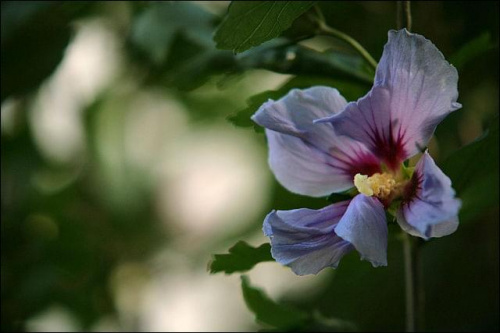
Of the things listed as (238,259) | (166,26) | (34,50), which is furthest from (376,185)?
(34,50)

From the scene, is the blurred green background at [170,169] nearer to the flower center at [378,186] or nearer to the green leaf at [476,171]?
the green leaf at [476,171]

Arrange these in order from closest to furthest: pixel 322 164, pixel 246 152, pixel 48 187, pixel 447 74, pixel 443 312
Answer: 1. pixel 447 74
2. pixel 322 164
3. pixel 443 312
4. pixel 48 187
5. pixel 246 152

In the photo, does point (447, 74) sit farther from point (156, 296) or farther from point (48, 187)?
point (156, 296)

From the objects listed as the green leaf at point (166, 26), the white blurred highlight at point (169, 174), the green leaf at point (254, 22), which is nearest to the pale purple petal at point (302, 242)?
the green leaf at point (254, 22)

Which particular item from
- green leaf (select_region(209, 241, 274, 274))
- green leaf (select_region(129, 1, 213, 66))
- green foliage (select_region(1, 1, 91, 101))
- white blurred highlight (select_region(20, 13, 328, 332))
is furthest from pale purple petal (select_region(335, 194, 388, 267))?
white blurred highlight (select_region(20, 13, 328, 332))

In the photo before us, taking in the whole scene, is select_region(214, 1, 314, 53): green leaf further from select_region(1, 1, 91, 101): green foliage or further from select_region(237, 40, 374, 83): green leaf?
select_region(1, 1, 91, 101): green foliage

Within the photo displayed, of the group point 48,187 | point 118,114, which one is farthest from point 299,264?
point 118,114

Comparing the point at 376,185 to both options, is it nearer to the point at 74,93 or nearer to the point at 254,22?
the point at 254,22

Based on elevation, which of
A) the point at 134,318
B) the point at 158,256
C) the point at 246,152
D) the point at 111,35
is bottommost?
the point at 134,318
